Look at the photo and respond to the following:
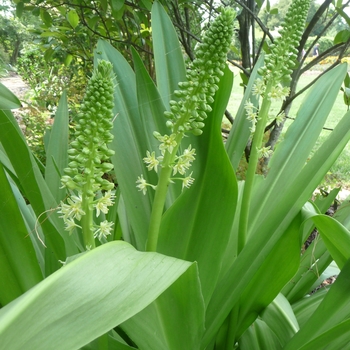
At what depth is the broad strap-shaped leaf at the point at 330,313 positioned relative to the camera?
1.88 feet

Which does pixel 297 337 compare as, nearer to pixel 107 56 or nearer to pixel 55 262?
pixel 55 262

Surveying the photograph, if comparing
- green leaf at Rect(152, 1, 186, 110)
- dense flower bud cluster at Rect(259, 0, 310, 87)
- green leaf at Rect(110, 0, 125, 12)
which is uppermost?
dense flower bud cluster at Rect(259, 0, 310, 87)

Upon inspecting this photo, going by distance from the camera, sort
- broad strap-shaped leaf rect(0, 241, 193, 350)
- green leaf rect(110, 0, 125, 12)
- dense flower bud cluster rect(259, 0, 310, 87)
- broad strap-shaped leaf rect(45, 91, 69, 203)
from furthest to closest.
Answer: green leaf rect(110, 0, 125, 12)
broad strap-shaped leaf rect(45, 91, 69, 203)
dense flower bud cluster rect(259, 0, 310, 87)
broad strap-shaped leaf rect(0, 241, 193, 350)

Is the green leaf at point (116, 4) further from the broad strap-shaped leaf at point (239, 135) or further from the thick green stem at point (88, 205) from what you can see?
the thick green stem at point (88, 205)

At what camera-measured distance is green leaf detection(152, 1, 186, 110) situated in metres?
0.86

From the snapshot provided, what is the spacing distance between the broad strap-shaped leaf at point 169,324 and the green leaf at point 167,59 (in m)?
0.48

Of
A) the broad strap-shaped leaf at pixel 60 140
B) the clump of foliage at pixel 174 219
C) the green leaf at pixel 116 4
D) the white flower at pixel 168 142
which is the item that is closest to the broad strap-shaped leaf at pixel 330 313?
the clump of foliage at pixel 174 219

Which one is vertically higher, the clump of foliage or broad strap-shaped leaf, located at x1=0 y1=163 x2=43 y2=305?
the clump of foliage

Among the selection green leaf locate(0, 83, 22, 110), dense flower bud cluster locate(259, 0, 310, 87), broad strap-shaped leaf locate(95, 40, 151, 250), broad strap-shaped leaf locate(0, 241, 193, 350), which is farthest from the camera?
broad strap-shaped leaf locate(95, 40, 151, 250)

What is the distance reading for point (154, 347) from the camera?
63 cm

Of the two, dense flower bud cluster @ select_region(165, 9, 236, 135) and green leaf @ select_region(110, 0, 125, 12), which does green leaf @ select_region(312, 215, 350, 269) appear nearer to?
dense flower bud cluster @ select_region(165, 9, 236, 135)

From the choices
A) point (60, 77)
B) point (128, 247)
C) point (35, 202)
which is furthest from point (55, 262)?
point (60, 77)

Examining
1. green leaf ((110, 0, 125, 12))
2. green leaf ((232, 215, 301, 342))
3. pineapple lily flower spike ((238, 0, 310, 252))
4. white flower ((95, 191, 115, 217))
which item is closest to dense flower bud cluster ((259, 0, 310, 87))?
pineapple lily flower spike ((238, 0, 310, 252))

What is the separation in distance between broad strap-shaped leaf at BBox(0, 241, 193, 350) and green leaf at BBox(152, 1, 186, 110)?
0.56 metres
